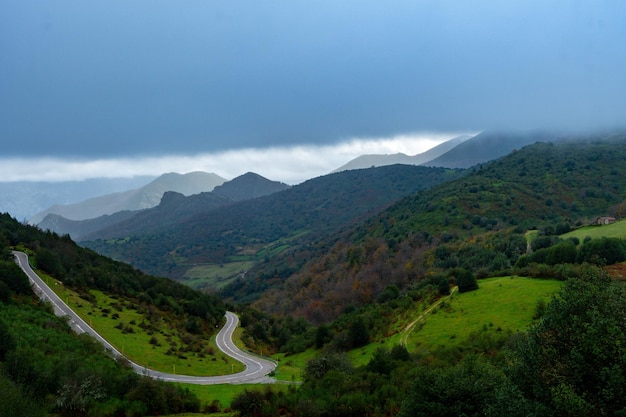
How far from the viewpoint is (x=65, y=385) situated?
20562 millimetres

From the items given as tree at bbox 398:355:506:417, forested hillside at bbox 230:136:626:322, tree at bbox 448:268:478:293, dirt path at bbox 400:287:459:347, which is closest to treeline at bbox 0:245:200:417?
tree at bbox 398:355:506:417

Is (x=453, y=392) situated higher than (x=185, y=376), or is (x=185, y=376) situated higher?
(x=453, y=392)

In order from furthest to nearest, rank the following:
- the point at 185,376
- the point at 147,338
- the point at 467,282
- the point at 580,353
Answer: the point at 147,338
the point at 467,282
the point at 185,376
the point at 580,353

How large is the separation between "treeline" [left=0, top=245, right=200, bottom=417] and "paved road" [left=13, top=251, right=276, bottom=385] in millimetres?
7005

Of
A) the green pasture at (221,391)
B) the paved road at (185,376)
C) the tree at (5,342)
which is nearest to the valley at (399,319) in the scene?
the tree at (5,342)

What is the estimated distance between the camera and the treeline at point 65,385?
61.0 feet

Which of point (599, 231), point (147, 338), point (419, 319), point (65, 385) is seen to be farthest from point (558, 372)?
point (599, 231)

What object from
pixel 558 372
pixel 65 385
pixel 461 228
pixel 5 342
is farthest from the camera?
pixel 461 228

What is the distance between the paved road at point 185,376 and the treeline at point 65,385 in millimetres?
7005

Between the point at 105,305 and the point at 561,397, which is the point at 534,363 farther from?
the point at 105,305

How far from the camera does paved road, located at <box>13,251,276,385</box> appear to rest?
37.4 metres

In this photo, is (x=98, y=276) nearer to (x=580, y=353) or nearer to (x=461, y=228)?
(x=580, y=353)

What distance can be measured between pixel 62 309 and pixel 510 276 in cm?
4630

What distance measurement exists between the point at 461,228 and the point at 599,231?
41.0m
